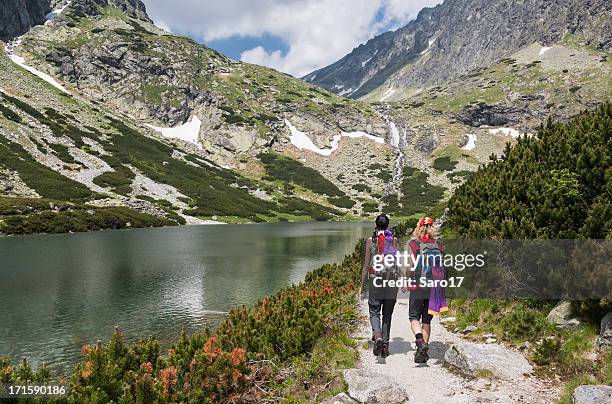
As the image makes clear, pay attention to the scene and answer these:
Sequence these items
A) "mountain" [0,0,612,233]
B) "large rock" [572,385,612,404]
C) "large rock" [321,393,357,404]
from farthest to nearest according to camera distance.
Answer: "mountain" [0,0,612,233], "large rock" [321,393,357,404], "large rock" [572,385,612,404]

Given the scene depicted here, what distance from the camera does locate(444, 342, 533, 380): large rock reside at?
8.49 metres

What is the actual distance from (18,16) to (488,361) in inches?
9201

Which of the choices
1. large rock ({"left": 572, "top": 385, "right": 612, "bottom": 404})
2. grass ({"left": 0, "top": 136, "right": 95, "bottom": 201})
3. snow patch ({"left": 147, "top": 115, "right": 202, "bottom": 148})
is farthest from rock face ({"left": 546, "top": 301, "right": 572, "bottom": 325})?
snow patch ({"left": 147, "top": 115, "right": 202, "bottom": 148})

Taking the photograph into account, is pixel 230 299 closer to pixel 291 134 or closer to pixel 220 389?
pixel 220 389

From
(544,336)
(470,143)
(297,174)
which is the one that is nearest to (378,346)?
(544,336)

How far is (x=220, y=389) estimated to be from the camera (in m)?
8.90

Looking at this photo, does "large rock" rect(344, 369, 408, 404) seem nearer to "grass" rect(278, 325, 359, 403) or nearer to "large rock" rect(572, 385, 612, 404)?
"grass" rect(278, 325, 359, 403)

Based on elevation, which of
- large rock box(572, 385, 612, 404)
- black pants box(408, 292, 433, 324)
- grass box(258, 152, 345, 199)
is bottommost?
large rock box(572, 385, 612, 404)

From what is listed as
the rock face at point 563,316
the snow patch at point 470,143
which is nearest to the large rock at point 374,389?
the rock face at point 563,316

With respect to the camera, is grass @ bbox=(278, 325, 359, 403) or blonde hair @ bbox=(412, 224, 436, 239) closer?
grass @ bbox=(278, 325, 359, 403)

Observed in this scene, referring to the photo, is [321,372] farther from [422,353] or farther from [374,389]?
[422,353]

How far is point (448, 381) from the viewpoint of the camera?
843cm

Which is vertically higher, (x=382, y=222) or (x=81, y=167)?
(x=81, y=167)

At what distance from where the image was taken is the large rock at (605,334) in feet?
27.0
